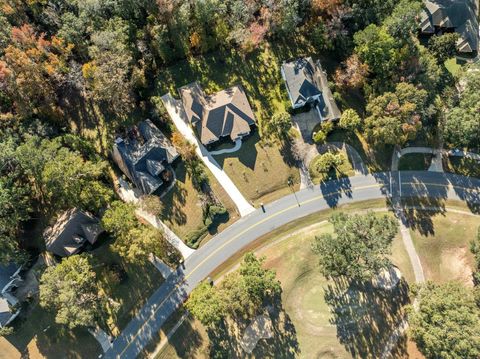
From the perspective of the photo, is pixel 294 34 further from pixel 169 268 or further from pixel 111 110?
pixel 169 268

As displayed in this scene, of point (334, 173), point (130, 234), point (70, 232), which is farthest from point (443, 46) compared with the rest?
point (70, 232)

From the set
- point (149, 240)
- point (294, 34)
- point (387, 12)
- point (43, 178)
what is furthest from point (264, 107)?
point (43, 178)

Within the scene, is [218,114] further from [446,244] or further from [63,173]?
[446,244]

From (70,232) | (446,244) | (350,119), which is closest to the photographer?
(70,232)

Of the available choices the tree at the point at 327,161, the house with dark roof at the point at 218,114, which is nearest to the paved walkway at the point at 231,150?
the house with dark roof at the point at 218,114

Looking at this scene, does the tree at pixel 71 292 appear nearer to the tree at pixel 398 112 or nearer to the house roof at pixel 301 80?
the house roof at pixel 301 80
